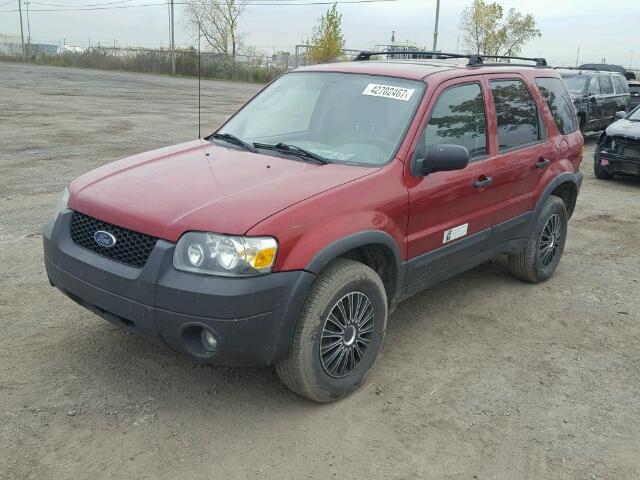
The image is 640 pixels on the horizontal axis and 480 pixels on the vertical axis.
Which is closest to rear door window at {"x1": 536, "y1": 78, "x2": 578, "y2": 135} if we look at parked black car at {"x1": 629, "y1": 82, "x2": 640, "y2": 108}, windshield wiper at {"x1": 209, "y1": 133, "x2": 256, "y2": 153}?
windshield wiper at {"x1": 209, "y1": 133, "x2": 256, "y2": 153}

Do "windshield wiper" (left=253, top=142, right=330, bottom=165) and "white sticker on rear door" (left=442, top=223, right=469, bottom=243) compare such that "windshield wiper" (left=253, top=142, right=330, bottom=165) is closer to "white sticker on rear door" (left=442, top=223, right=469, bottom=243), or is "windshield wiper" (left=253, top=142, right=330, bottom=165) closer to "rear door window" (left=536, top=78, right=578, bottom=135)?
"white sticker on rear door" (left=442, top=223, right=469, bottom=243)

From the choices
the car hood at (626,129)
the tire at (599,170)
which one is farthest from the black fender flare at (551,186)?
the tire at (599,170)

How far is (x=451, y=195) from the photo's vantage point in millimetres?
3973

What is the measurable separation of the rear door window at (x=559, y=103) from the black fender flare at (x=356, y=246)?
2.45m

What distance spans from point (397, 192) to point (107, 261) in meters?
1.62

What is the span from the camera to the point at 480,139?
432cm

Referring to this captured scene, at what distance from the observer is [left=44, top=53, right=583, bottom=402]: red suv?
2.92 m

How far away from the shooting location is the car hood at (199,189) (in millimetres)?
2973

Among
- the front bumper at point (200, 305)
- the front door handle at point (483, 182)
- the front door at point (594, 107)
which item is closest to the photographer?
the front bumper at point (200, 305)

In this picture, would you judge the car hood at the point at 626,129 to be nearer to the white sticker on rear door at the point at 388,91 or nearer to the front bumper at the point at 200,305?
the white sticker on rear door at the point at 388,91

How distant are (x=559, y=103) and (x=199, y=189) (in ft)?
11.7

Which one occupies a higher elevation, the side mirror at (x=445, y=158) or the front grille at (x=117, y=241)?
the side mirror at (x=445, y=158)

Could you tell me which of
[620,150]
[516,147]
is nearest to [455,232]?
[516,147]

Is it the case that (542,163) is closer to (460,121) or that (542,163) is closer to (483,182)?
(483,182)
